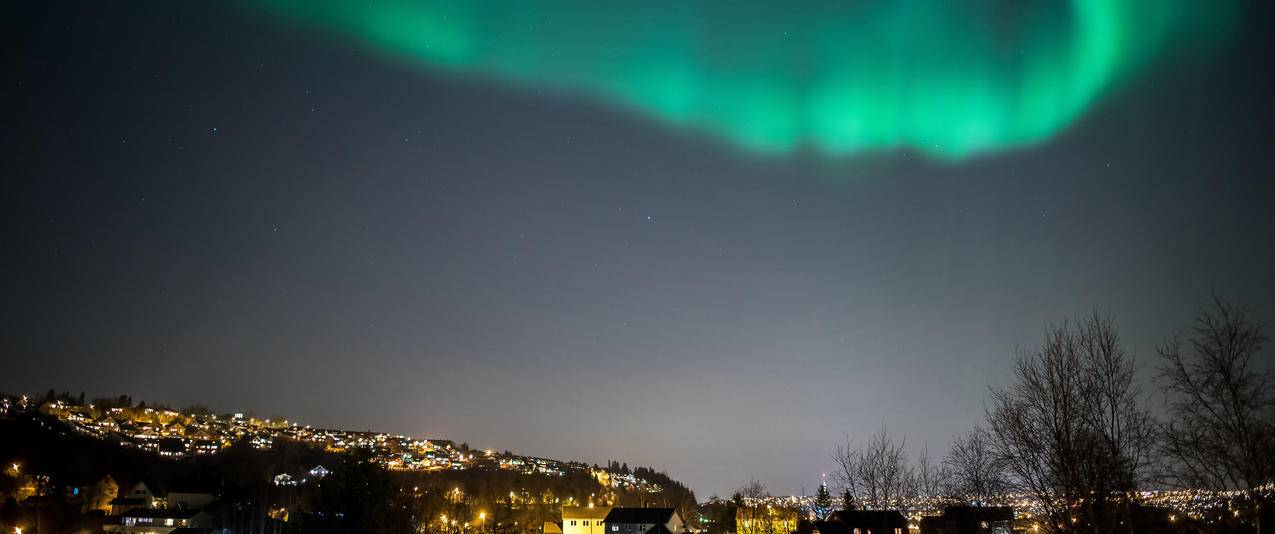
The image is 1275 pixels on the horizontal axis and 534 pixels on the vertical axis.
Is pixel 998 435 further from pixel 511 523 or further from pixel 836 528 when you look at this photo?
pixel 511 523

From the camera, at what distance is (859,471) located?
146 feet

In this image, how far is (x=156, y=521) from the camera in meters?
89.4

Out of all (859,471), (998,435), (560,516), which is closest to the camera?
(998,435)

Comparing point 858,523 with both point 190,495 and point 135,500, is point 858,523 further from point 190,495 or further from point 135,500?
point 135,500

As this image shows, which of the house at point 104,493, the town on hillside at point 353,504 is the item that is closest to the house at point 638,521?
the town on hillside at point 353,504

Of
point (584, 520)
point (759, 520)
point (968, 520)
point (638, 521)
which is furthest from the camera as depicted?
point (584, 520)

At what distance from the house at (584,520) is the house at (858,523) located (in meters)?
60.3

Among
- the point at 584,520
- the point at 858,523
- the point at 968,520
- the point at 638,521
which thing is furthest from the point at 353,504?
the point at 584,520

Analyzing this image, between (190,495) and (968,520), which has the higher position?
(968,520)

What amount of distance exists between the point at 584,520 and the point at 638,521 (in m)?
18.3

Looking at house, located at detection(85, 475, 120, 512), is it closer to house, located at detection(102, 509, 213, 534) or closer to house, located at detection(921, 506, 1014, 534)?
house, located at detection(102, 509, 213, 534)

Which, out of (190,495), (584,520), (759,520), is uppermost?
(190,495)

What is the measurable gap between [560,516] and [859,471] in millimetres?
89311

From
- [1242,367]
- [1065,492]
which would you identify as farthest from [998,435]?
[1242,367]
